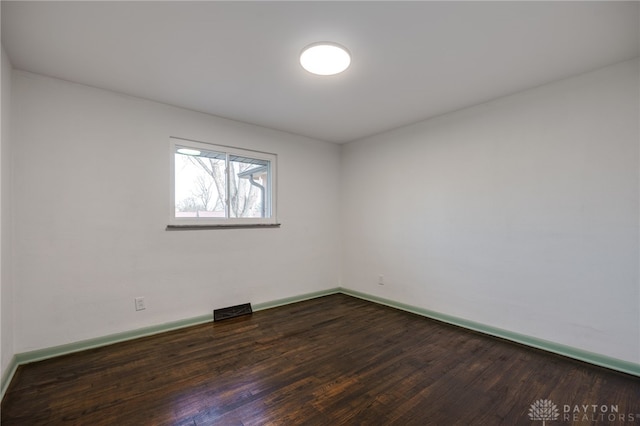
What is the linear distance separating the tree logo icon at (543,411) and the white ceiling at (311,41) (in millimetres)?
2416

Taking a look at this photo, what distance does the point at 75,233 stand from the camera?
8.13 ft

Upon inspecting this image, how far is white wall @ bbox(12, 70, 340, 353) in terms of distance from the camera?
2.31 meters

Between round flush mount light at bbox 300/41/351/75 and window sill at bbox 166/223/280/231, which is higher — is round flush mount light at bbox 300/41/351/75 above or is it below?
above

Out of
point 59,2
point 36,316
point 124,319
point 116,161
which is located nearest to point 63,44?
point 59,2

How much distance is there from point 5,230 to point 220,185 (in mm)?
1806

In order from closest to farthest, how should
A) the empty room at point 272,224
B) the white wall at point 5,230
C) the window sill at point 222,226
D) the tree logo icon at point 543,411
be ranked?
the tree logo icon at point 543,411, the empty room at point 272,224, the white wall at point 5,230, the window sill at point 222,226

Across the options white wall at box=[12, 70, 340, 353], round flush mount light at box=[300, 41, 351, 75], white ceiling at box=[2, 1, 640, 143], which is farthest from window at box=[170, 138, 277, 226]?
round flush mount light at box=[300, 41, 351, 75]

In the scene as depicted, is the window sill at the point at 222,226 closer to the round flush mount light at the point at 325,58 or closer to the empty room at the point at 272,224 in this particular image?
the empty room at the point at 272,224

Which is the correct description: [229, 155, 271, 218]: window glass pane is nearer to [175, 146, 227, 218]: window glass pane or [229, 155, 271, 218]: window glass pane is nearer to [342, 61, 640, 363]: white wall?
[175, 146, 227, 218]: window glass pane

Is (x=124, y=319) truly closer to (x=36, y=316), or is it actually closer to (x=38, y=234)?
(x=36, y=316)

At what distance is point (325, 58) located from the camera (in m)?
2.11

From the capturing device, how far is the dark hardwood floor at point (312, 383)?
5.44 feet

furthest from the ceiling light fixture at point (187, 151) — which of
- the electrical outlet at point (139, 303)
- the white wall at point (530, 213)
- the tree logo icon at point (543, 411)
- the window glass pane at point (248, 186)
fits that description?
the tree logo icon at point (543, 411)

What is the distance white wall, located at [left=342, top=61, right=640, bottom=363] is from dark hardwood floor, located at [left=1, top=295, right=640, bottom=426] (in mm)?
422
